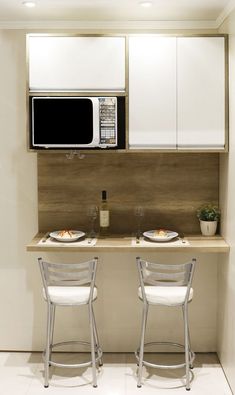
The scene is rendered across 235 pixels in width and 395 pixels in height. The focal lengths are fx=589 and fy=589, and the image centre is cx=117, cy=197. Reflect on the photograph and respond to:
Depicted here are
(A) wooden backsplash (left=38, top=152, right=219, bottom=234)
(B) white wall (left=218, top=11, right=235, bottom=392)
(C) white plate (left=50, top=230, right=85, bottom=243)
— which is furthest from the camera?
(A) wooden backsplash (left=38, top=152, right=219, bottom=234)

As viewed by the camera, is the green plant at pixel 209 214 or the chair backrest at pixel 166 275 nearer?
the chair backrest at pixel 166 275

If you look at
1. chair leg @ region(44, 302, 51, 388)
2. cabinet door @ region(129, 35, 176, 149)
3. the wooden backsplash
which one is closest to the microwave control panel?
cabinet door @ region(129, 35, 176, 149)

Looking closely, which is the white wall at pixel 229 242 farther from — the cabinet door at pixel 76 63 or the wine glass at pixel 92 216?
the wine glass at pixel 92 216

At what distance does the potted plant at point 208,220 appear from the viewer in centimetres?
426

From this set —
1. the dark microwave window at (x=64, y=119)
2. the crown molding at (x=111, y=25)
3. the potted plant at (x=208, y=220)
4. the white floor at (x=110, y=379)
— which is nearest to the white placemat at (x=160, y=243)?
the potted plant at (x=208, y=220)

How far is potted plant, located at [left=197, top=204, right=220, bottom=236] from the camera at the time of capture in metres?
4.26

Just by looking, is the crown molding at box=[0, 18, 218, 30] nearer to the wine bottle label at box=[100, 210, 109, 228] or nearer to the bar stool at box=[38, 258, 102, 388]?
the wine bottle label at box=[100, 210, 109, 228]

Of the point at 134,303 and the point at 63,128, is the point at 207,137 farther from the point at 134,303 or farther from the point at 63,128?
the point at 134,303

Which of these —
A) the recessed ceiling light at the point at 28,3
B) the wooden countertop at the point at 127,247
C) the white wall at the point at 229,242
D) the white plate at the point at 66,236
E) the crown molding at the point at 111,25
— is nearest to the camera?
the recessed ceiling light at the point at 28,3

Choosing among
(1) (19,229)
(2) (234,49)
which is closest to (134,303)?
(1) (19,229)

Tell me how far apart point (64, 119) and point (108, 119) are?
299mm

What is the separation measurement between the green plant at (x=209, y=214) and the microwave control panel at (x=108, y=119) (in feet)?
2.83

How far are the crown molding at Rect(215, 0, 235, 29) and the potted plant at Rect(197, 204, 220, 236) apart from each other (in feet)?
4.35

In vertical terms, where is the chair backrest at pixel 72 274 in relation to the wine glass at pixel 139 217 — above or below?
below
